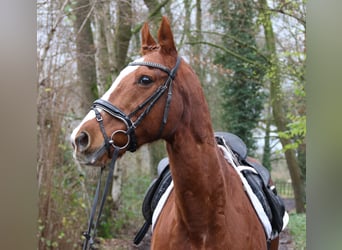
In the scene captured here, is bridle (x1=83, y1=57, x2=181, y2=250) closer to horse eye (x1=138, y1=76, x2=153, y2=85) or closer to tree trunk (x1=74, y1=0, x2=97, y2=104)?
horse eye (x1=138, y1=76, x2=153, y2=85)

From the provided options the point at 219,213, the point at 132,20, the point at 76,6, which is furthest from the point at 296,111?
the point at 219,213

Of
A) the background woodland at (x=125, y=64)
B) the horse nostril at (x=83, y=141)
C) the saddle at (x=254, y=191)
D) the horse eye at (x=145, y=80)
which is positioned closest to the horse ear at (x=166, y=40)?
the horse eye at (x=145, y=80)

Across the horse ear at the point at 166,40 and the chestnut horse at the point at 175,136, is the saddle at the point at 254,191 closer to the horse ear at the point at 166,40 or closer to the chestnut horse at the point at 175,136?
the chestnut horse at the point at 175,136

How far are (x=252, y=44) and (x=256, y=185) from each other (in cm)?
548

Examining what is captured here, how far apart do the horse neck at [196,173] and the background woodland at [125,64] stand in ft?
9.16

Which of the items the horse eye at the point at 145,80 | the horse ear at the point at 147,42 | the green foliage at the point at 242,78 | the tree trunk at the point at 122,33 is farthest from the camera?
the green foliage at the point at 242,78

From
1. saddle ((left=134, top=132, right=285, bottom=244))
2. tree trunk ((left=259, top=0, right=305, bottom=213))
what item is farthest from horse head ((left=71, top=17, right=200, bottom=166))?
tree trunk ((left=259, top=0, right=305, bottom=213))

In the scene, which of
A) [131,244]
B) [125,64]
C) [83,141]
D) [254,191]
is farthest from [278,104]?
[83,141]

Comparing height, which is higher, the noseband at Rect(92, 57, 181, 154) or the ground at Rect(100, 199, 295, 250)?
the noseband at Rect(92, 57, 181, 154)

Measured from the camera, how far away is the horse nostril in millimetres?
1511

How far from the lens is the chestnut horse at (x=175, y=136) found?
1.55 meters

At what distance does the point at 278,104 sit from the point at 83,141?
609 centimetres

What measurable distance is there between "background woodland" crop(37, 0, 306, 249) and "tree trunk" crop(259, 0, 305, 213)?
17mm
